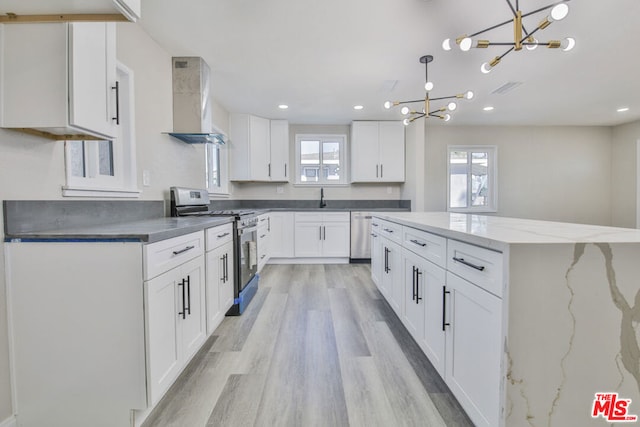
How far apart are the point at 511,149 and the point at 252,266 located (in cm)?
533

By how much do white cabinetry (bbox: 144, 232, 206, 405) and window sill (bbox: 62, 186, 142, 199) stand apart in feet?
1.99

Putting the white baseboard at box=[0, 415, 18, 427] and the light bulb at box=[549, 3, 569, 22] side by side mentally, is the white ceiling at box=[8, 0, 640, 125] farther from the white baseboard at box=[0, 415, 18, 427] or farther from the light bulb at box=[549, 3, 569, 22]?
the white baseboard at box=[0, 415, 18, 427]

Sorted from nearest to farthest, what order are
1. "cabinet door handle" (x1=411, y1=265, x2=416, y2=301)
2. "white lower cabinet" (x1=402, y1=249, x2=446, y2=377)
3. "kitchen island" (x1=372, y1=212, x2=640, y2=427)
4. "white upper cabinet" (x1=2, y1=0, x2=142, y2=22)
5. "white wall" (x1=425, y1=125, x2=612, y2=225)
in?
"kitchen island" (x1=372, y1=212, x2=640, y2=427) < "white upper cabinet" (x1=2, y1=0, x2=142, y2=22) < "white lower cabinet" (x1=402, y1=249, x2=446, y2=377) < "cabinet door handle" (x1=411, y1=265, x2=416, y2=301) < "white wall" (x1=425, y1=125, x2=612, y2=225)

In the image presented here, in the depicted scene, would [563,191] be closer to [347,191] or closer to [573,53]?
[573,53]

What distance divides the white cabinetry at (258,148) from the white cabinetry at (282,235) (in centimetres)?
73

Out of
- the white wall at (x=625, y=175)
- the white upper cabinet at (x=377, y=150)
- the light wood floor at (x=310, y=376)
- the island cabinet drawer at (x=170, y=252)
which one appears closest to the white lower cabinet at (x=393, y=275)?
the light wood floor at (x=310, y=376)

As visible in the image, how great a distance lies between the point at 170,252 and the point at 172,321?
1.15ft

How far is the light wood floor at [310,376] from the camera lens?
4.48 ft

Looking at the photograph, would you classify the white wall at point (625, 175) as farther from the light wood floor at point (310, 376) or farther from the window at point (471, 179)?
the light wood floor at point (310, 376)

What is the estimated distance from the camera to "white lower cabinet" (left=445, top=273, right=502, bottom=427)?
1.02 meters

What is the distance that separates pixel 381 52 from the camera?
2.62 meters

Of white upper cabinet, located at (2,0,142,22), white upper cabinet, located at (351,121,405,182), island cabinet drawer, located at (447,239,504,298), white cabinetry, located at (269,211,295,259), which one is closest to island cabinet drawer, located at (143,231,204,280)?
white upper cabinet, located at (2,0,142,22)

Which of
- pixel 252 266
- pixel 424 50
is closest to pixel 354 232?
pixel 252 266

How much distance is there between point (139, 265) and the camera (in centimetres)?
122
